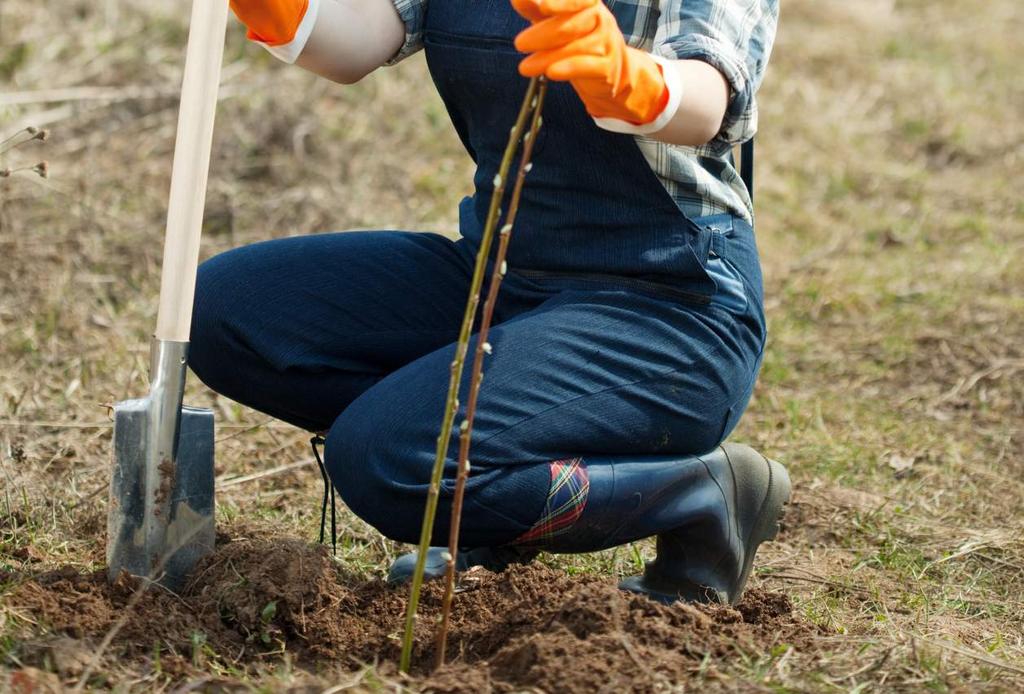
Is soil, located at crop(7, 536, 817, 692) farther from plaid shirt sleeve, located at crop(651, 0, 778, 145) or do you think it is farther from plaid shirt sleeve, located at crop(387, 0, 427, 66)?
plaid shirt sleeve, located at crop(387, 0, 427, 66)

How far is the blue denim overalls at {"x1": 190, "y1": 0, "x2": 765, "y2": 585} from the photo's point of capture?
5.74ft

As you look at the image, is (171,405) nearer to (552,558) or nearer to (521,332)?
(521,332)

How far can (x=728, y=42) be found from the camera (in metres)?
1.69

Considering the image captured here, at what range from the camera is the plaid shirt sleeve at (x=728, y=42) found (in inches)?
65.0

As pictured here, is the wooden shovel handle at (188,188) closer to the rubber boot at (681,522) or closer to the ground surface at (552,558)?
the ground surface at (552,558)

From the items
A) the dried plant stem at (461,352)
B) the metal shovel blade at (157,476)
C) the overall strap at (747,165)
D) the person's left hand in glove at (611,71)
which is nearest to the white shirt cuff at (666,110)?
the person's left hand in glove at (611,71)

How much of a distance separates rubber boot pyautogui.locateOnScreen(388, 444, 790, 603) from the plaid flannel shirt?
1.24 ft

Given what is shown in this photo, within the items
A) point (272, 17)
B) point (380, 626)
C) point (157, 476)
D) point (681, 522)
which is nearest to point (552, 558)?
point (681, 522)

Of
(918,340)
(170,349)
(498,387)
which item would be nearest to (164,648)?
(170,349)

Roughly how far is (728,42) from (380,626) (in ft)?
2.99

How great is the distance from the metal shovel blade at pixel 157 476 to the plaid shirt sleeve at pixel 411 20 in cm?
60

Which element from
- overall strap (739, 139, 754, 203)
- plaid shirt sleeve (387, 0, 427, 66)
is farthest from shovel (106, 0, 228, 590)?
overall strap (739, 139, 754, 203)

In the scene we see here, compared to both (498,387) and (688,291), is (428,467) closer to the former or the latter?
(498,387)

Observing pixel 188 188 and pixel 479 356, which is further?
pixel 188 188
